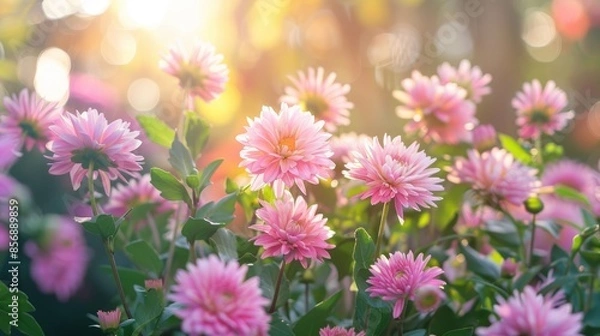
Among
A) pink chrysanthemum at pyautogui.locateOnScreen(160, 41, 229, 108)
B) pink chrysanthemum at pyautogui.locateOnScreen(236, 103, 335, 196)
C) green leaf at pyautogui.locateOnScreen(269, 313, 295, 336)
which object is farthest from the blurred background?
green leaf at pyautogui.locateOnScreen(269, 313, 295, 336)

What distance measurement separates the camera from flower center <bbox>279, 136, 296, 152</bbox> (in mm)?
707

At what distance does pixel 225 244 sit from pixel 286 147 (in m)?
0.12

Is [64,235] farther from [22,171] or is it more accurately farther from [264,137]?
[264,137]

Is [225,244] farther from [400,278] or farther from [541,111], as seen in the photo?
[541,111]

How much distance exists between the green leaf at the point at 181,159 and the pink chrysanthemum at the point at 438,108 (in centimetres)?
35

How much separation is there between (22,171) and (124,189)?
0.60 meters

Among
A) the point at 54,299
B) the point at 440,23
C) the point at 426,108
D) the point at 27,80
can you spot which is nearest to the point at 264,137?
the point at 426,108

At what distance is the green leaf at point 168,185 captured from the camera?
2.52ft

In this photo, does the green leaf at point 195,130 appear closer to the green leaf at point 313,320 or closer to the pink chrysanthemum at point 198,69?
the pink chrysanthemum at point 198,69

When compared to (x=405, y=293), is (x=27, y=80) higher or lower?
higher

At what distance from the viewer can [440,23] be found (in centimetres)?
329

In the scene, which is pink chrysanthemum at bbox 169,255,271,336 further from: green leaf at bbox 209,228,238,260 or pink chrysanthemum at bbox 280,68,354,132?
pink chrysanthemum at bbox 280,68,354,132

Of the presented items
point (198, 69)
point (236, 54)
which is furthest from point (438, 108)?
point (236, 54)

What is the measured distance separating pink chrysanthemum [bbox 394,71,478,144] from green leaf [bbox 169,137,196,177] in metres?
0.35
